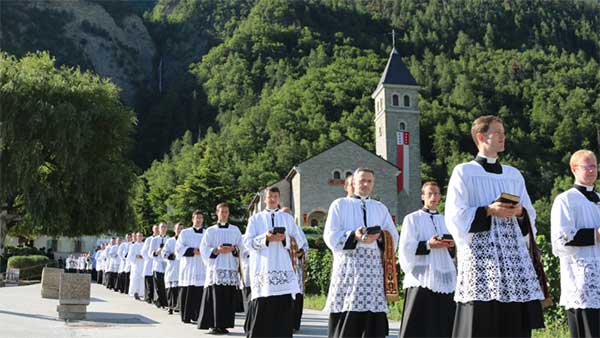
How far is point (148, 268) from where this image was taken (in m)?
19.0

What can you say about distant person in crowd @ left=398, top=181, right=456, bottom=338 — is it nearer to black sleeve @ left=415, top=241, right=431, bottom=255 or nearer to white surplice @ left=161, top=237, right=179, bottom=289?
black sleeve @ left=415, top=241, right=431, bottom=255

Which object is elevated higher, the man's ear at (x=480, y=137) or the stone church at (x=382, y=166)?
the stone church at (x=382, y=166)

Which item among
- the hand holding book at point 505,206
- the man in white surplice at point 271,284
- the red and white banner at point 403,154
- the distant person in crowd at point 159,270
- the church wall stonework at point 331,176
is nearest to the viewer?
the hand holding book at point 505,206

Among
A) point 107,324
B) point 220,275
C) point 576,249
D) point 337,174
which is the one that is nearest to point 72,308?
point 107,324

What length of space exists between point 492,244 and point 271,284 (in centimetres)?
414

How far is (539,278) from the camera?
4926 mm

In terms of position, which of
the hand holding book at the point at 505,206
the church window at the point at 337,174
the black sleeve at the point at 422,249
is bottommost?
the black sleeve at the point at 422,249

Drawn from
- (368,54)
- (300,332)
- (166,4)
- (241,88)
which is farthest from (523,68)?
(300,332)

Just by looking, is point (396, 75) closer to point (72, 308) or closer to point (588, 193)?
point (72, 308)

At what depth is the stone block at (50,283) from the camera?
62.6 ft

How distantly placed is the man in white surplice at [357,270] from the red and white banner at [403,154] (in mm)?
64239

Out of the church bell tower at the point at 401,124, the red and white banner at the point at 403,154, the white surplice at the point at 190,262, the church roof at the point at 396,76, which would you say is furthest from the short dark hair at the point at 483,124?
the church roof at the point at 396,76

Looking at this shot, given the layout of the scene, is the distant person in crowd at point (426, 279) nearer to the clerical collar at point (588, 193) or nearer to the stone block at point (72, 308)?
the clerical collar at point (588, 193)

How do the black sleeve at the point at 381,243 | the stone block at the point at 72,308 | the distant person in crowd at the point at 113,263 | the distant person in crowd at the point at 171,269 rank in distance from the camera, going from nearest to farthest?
the black sleeve at the point at 381,243 → the stone block at the point at 72,308 → the distant person in crowd at the point at 171,269 → the distant person in crowd at the point at 113,263
